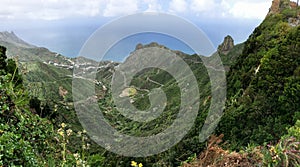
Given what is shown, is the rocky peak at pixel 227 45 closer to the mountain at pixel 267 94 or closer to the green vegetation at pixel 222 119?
the green vegetation at pixel 222 119

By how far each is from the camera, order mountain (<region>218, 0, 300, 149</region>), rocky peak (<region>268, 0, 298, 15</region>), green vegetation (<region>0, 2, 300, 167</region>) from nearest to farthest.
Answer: green vegetation (<region>0, 2, 300, 167</region>), mountain (<region>218, 0, 300, 149</region>), rocky peak (<region>268, 0, 298, 15</region>)

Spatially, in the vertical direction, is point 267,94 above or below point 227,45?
below

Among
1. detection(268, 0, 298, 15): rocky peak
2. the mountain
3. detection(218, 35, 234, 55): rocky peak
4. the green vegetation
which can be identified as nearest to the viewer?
the green vegetation

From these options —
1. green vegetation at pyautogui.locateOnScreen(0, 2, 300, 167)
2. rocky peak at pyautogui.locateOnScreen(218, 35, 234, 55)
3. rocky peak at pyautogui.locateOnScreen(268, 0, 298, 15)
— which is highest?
rocky peak at pyautogui.locateOnScreen(218, 35, 234, 55)

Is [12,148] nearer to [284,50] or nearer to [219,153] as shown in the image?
[219,153]

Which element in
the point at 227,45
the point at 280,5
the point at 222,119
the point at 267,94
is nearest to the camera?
the point at 267,94

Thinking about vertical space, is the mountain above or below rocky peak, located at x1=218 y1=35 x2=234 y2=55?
below

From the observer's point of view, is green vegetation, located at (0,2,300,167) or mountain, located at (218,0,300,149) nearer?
green vegetation, located at (0,2,300,167)

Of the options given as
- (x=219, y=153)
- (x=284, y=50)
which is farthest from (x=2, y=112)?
(x=284, y=50)

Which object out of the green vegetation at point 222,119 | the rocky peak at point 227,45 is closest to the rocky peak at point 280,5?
the green vegetation at point 222,119

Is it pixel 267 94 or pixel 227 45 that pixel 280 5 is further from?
pixel 227 45

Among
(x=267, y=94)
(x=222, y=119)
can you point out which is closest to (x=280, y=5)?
(x=267, y=94)

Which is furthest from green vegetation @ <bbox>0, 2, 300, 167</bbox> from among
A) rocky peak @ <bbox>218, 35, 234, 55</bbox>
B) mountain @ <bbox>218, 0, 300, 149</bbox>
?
rocky peak @ <bbox>218, 35, 234, 55</bbox>

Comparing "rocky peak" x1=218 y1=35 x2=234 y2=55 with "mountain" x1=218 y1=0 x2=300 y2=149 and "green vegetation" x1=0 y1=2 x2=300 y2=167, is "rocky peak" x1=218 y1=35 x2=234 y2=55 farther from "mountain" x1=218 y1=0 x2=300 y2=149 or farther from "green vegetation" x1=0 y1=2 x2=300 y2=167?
"mountain" x1=218 y1=0 x2=300 y2=149
